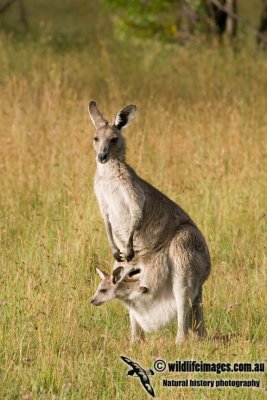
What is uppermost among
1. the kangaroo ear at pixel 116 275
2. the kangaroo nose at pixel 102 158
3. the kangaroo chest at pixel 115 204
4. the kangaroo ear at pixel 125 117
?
the kangaroo ear at pixel 125 117

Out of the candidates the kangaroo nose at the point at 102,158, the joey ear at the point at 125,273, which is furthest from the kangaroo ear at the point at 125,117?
the joey ear at the point at 125,273

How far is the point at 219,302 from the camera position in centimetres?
675

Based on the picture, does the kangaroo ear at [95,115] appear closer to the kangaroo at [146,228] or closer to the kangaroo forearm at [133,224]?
the kangaroo at [146,228]

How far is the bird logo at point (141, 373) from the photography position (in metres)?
5.37

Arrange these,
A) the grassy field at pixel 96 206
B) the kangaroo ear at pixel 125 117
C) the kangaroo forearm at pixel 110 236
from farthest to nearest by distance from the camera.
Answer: the kangaroo ear at pixel 125 117 → the kangaroo forearm at pixel 110 236 → the grassy field at pixel 96 206

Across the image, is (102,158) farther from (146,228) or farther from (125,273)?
(125,273)

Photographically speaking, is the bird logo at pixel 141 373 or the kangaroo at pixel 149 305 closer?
the bird logo at pixel 141 373

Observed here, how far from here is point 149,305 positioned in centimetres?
607

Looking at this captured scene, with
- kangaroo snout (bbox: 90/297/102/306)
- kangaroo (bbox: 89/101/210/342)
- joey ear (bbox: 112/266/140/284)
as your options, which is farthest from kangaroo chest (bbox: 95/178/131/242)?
kangaroo snout (bbox: 90/297/102/306)

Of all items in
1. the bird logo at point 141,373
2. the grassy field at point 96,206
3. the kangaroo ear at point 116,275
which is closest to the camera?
the bird logo at point 141,373

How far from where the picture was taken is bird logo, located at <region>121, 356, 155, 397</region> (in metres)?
5.37

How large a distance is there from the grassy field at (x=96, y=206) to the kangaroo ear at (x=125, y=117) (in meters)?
1.07

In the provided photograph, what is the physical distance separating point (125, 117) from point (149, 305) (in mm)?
1267

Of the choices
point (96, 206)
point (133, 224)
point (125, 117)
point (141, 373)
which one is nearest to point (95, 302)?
point (133, 224)
